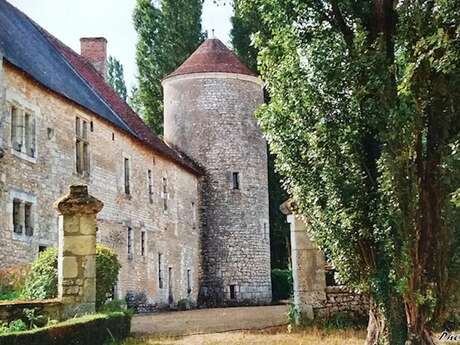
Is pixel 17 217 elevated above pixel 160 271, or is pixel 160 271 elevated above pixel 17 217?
pixel 17 217

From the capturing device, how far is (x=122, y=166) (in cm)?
2331

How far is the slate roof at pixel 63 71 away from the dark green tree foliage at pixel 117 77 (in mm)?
23361

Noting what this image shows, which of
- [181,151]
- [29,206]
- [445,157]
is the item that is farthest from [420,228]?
[181,151]

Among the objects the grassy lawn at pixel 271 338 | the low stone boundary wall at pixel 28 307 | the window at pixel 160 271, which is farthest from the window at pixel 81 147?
the low stone boundary wall at pixel 28 307

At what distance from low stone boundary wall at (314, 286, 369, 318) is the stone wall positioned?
6762mm

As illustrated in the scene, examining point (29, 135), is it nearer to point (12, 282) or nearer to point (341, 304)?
point (12, 282)

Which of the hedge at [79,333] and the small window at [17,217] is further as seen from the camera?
the small window at [17,217]

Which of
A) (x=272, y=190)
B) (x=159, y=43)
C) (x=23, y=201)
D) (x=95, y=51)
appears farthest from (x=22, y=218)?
(x=159, y=43)

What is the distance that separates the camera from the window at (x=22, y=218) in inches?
651

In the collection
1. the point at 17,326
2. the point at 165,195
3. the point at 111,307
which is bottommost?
the point at 17,326

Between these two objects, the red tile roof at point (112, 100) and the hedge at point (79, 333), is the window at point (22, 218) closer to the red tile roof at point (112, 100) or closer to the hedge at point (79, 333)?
the hedge at point (79, 333)

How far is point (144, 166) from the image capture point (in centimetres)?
2530

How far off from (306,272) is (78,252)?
14.2 feet

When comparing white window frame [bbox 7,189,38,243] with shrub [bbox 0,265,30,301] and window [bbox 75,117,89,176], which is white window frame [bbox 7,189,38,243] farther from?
window [bbox 75,117,89,176]
